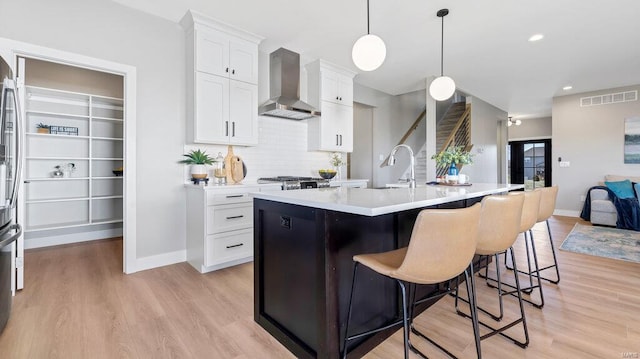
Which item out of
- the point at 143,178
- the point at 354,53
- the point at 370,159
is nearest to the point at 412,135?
the point at 370,159

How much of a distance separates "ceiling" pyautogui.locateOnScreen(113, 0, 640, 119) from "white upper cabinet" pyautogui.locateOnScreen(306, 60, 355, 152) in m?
0.21

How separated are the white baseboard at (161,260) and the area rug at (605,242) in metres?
4.81

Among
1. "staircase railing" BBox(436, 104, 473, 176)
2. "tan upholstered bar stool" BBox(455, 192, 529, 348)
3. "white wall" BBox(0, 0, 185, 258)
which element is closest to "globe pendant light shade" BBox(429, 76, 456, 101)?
"tan upholstered bar stool" BBox(455, 192, 529, 348)

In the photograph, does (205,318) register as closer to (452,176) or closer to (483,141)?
(452,176)

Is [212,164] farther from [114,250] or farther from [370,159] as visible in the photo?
[370,159]

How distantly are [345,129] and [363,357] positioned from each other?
3.68 meters

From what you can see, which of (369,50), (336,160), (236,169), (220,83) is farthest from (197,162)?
(336,160)

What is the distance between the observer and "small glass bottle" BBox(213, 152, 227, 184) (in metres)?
3.44

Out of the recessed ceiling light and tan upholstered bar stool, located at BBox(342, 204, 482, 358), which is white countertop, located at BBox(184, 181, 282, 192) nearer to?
tan upholstered bar stool, located at BBox(342, 204, 482, 358)

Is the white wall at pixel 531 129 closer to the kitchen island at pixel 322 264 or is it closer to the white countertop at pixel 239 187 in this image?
the white countertop at pixel 239 187

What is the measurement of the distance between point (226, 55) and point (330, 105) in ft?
5.69

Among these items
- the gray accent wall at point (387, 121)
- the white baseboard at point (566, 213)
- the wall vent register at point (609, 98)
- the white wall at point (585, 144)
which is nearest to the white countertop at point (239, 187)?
the gray accent wall at point (387, 121)

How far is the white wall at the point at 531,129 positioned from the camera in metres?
9.35

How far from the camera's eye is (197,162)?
3309 millimetres
